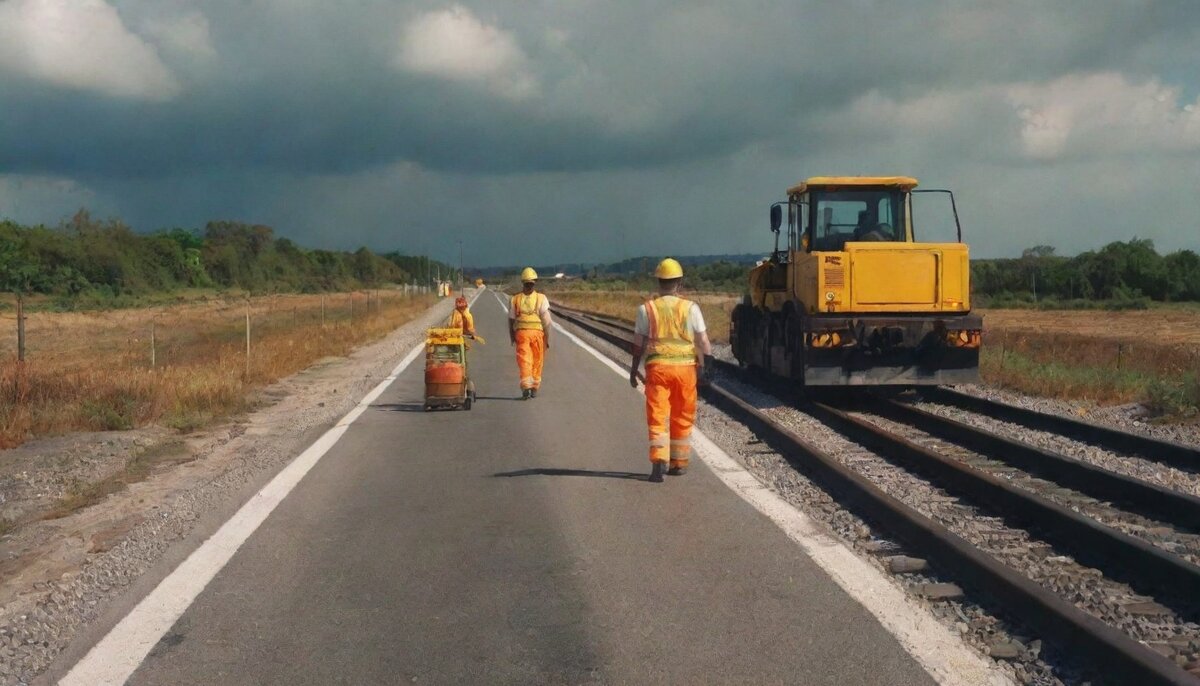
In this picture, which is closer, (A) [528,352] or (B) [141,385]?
(B) [141,385]

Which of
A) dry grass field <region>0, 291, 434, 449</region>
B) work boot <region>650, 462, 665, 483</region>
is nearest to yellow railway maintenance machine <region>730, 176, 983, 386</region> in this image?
work boot <region>650, 462, 665, 483</region>

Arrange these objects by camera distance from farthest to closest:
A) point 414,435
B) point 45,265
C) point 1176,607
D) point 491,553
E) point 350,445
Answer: point 45,265, point 414,435, point 350,445, point 491,553, point 1176,607

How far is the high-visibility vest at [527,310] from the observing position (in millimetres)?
15977

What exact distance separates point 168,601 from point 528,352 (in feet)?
33.8

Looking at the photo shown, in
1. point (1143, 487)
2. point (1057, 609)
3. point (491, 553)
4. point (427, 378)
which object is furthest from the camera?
point (427, 378)

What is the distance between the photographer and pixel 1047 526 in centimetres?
781

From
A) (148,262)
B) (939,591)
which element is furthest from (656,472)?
(148,262)

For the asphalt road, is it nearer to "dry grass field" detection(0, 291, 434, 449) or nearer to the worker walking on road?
"dry grass field" detection(0, 291, 434, 449)

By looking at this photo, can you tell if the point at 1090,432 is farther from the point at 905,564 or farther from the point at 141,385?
the point at 141,385

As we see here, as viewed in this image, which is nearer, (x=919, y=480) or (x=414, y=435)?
(x=919, y=480)

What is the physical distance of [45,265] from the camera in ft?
267

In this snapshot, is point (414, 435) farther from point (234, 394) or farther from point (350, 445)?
point (234, 394)

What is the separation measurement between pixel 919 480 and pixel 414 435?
18.0 ft

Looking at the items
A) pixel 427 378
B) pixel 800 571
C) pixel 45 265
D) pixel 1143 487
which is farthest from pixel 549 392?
pixel 45 265
